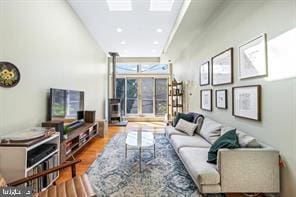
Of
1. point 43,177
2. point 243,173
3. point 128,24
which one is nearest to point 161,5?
point 128,24

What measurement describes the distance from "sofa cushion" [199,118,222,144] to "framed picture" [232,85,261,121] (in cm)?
43

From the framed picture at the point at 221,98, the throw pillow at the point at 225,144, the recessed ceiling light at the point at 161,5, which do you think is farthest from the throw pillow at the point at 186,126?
the recessed ceiling light at the point at 161,5

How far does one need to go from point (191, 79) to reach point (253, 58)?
347cm

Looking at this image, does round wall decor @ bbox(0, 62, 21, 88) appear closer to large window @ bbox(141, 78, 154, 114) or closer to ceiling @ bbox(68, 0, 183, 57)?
ceiling @ bbox(68, 0, 183, 57)

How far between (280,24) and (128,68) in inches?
318

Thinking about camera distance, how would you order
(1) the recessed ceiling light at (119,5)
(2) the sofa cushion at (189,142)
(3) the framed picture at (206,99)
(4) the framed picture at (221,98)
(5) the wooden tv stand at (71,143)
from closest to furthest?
(5) the wooden tv stand at (71,143) < (2) the sofa cushion at (189,142) < (4) the framed picture at (221,98) < (1) the recessed ceiling light at (119,5) < (3) the framed picture at (206,99)

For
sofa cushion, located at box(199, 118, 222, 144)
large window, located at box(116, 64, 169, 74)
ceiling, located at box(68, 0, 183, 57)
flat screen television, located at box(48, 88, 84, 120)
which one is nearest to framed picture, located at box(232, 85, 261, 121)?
sofa cushion, located at box(199, 118, 222, 144)

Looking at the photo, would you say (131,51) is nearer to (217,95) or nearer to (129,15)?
(129,15)

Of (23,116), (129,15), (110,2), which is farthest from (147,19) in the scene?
(23,116)

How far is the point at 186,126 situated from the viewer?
4293mm

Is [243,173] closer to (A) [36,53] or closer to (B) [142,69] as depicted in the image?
(A) [36,53]

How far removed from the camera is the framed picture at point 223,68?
3223 mm

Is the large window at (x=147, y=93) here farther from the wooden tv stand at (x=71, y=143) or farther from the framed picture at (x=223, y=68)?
the framed picture at (x=223, y=68)

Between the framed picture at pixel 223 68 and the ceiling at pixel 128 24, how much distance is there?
143 centimetres
